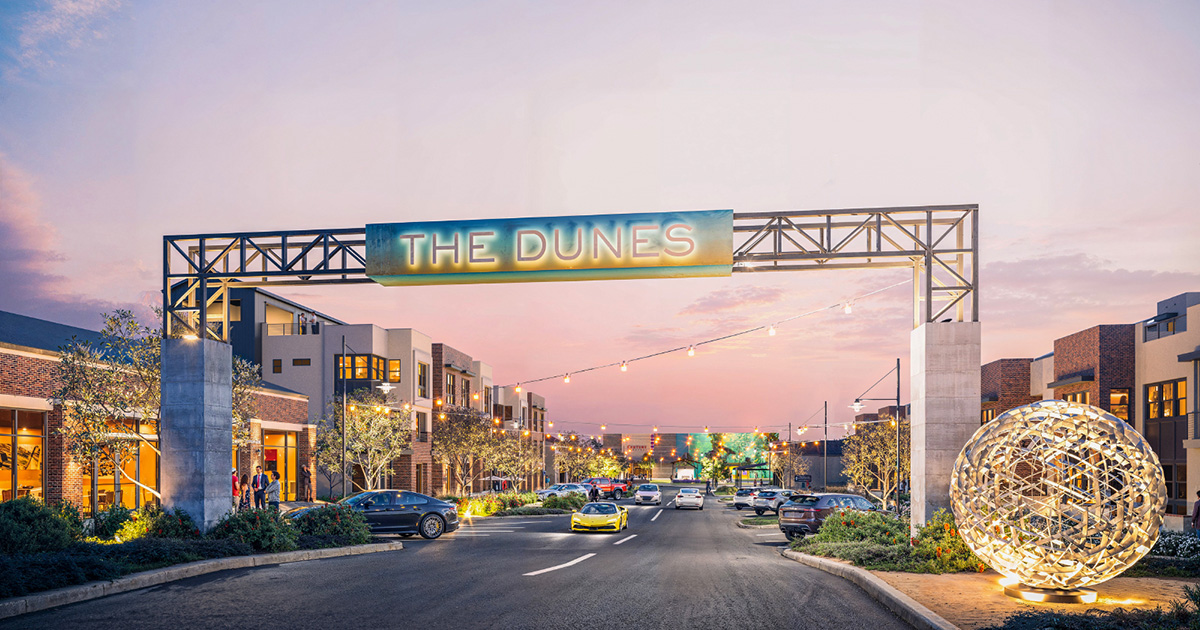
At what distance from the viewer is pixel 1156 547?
16750mm

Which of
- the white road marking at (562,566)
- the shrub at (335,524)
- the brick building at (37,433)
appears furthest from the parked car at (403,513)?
the white road marking at (562,566)

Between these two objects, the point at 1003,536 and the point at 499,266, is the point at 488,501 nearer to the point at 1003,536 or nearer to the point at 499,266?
the point at 499,266

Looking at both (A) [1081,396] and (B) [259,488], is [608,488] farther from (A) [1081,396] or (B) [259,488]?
(B) [259,488]

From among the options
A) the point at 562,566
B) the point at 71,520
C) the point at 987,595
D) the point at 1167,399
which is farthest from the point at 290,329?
→ the point at 987,595

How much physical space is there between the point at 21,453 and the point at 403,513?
39.3ft

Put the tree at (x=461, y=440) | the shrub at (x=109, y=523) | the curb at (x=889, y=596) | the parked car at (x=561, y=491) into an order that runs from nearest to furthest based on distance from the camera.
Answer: the curb at (x=889, y=596)
the shrub at (x=109, y=523)
the parked car at (x=561, y=491)
the tree at (x=461, y=440)

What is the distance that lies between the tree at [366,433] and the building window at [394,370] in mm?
7416

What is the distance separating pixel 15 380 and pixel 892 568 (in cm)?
2489

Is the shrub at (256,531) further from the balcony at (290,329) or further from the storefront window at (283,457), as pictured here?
the balcony at (290,329)

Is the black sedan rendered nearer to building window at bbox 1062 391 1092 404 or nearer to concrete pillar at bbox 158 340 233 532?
concrete pillar at bbox 158 340 233 532

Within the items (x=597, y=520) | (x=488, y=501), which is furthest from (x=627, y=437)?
(x=597, y=520)

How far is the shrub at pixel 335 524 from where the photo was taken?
2095 centimetres

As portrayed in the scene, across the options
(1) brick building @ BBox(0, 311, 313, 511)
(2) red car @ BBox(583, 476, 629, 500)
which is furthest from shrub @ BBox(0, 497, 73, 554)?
(2) red car @ BBox(583, 476, 629, 500)

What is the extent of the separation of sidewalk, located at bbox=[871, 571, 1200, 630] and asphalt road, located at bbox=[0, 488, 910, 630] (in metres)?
0.65
